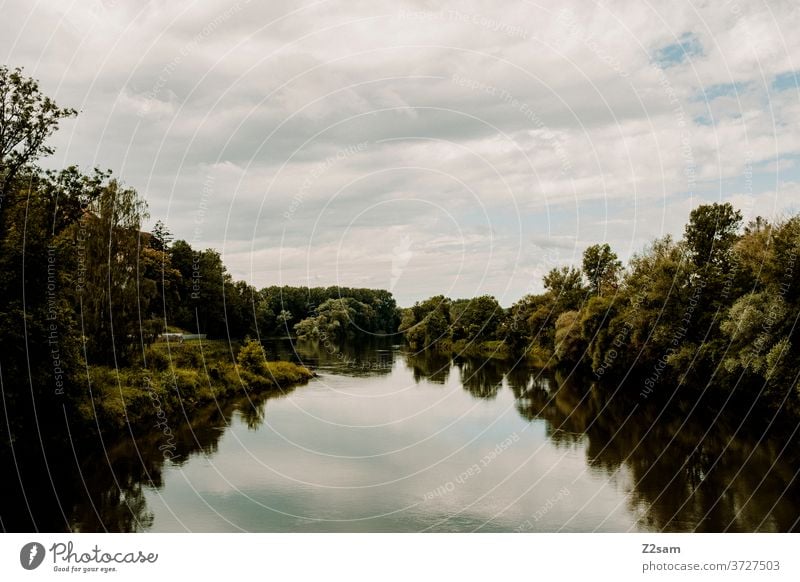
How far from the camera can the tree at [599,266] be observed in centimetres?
7581

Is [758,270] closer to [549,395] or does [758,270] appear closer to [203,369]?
[549,395]

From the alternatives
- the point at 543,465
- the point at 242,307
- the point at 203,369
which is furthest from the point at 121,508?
the point at 242,307

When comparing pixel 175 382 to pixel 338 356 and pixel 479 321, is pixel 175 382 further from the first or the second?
pixel 479 321

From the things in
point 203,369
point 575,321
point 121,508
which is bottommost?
point 121,508

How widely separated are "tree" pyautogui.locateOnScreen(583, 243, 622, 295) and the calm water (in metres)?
38.7

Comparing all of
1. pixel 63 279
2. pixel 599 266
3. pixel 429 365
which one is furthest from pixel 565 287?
pixel 63 279

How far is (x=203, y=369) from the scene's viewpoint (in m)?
40.9

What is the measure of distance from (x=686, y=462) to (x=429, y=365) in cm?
4411

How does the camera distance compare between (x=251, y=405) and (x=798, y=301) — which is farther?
(x=251, y=405)

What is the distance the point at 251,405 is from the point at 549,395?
20493 millimetres

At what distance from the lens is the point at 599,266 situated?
76688 millimetres

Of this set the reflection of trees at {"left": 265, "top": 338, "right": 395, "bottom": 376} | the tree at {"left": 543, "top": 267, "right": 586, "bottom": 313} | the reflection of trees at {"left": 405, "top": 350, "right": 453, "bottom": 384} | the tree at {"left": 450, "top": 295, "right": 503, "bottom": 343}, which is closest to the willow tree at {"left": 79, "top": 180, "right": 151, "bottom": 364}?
the reflection of trees at {"left": 265, "top": 338, "right": 395, "bottom": 376}

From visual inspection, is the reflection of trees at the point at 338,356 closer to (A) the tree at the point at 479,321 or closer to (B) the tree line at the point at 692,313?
(A) the tree at the point at 479,321

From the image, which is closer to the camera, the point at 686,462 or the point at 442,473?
the point at 442,473
